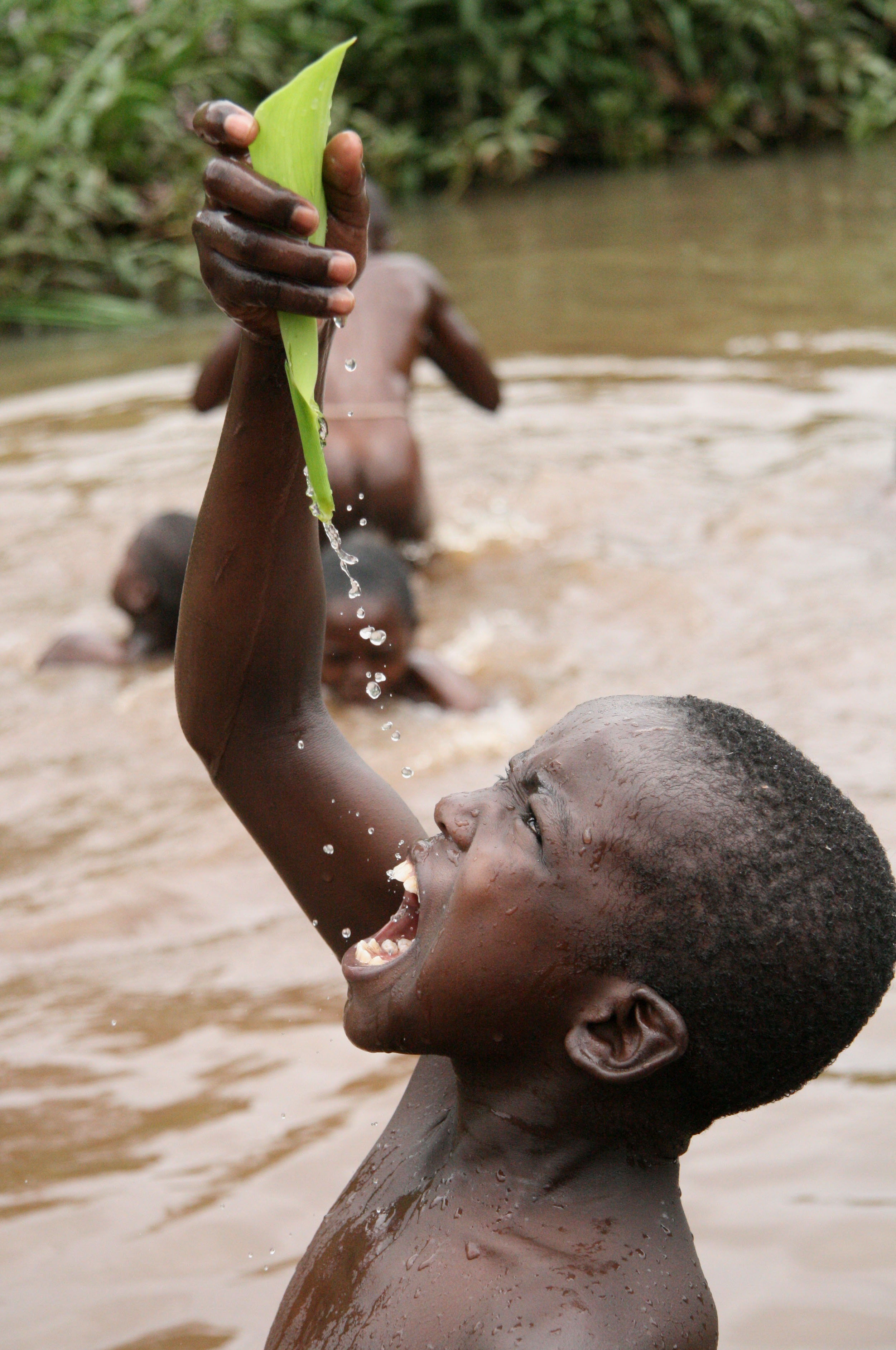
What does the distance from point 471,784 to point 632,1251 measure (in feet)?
7.73

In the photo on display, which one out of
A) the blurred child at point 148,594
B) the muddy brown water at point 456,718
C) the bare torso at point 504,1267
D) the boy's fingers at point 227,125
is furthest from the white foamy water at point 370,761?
the boy's fingers at point 227,125

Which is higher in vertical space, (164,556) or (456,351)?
(456,351)

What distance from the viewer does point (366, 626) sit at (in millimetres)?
4520

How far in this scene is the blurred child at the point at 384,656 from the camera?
4.54 metres

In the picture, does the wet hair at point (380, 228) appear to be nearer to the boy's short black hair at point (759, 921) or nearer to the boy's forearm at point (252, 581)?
the boy's forearm at point (252, 581)

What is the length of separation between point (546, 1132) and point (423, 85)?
45.7 ft

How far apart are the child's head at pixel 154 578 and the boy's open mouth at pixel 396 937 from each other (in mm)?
3488

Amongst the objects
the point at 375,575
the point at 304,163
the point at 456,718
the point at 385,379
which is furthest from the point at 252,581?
the point at 385,379

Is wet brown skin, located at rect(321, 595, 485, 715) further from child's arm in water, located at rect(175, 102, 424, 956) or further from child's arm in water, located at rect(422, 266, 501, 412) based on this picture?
child's arm in water, located at rect(175, 102, 424, 956)

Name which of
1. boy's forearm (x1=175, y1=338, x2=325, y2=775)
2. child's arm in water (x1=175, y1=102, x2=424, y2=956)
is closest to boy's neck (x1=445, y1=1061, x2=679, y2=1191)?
child's arm in water (x1=175, y1=102, x2=424, y2=956)

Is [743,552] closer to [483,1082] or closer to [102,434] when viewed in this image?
[102,434]

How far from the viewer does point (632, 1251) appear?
1.53 meters

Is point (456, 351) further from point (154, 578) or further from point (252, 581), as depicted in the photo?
point (252, 581)

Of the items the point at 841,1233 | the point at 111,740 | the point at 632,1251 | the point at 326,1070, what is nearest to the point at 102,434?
the point at 111,740
